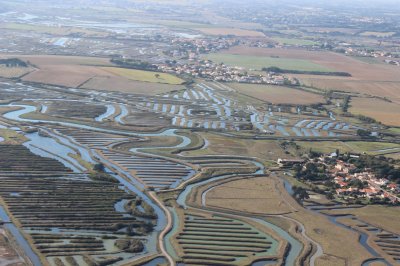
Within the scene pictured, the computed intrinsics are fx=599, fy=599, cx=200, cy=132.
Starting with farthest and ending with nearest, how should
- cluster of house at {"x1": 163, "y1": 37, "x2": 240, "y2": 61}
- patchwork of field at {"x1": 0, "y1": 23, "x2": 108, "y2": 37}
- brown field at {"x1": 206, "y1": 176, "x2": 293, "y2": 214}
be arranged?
patchwork of field at {"x1": 0, "y1": 23, "x2": 108, "y2": 37}
cluster of house at {"x1": 163, "y1": 37, "x2": 240, "y2": 61}
brown field at {"x1": 206, "y1": 176, "x2": 293, "y2": 214}

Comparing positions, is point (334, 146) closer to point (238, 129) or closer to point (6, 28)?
point (238, 129)

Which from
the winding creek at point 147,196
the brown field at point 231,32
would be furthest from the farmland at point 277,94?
the brown field at point 231,32

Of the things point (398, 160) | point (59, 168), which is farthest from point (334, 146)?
point (59, 168)

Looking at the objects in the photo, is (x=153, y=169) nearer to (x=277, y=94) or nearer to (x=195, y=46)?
(x=277, y=94)

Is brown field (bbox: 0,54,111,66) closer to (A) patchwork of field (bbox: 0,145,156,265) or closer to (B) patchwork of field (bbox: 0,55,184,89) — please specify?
(B) patchwork of field (bbox: 0,55,184,89)

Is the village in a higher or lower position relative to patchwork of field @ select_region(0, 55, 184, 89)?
lower

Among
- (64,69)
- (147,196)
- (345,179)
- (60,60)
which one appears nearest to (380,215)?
(345,179)

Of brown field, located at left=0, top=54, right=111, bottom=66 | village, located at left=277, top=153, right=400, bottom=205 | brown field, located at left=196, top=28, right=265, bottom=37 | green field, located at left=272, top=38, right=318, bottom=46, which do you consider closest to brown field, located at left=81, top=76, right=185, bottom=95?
brown field, located at left=0, top=54, right=111, bottom=66
